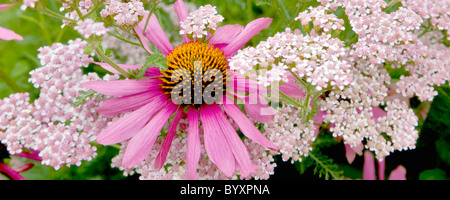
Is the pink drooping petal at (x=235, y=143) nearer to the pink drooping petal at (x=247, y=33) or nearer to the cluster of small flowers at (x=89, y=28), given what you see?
the pink drooping petal at (x=247, y=33)

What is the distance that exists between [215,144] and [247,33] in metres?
0.25

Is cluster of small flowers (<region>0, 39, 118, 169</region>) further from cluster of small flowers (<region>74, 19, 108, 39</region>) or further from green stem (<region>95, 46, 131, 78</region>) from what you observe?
cluster of small flowers (<region>74, 19, 108, 39</region>)

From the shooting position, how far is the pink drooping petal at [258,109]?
27.2 inches

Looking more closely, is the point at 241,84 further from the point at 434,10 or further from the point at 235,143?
the point at 434,10

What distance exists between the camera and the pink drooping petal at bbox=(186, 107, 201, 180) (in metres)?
0.66

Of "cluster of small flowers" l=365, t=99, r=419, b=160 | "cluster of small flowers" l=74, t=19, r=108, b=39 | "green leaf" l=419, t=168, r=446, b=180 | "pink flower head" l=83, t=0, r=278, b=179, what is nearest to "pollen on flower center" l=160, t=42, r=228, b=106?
"pink flower head" l=83, t=0, r=278, b=179

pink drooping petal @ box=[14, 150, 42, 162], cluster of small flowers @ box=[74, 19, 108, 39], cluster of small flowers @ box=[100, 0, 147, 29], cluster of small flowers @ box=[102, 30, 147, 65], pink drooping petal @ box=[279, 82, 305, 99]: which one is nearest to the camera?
cluster of small flowers @ box=[74, 19, 108, 39]

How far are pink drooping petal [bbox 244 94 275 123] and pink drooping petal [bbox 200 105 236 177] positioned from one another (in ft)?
0.25

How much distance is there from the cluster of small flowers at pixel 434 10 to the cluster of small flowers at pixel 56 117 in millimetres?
696

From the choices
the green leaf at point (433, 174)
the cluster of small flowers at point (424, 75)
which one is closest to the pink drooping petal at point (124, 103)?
the cluster of small flowers at point (424, 75)

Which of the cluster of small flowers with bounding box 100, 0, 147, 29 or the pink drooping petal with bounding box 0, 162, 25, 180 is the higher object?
the cluster of small flowers with bounding box 100, 0, 147, 29
